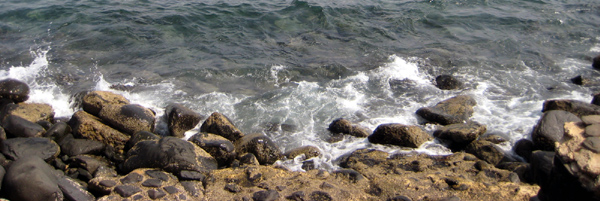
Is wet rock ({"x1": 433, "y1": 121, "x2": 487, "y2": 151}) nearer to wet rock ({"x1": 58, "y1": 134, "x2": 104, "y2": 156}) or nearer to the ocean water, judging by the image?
the ocean water

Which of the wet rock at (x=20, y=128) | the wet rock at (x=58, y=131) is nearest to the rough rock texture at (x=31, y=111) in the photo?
the wet rock at (x=20, y=128)

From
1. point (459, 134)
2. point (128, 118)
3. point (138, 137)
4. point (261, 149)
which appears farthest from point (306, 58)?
point (138, 137)

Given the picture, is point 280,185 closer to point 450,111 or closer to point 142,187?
point 142,187

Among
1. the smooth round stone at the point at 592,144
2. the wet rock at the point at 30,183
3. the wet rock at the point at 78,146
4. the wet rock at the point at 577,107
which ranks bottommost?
the wet rock at the point at 78,146

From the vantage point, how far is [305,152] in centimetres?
793

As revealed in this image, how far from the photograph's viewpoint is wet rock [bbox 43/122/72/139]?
7.92 m

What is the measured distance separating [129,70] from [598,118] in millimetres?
10515

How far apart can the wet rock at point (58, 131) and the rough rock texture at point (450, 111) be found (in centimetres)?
717

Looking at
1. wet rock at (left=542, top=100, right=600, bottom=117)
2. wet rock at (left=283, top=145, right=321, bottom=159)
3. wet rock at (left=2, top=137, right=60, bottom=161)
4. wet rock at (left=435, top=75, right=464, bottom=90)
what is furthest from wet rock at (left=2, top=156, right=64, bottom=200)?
wet rock at (left=542, top=100, right=600, bottom=117)

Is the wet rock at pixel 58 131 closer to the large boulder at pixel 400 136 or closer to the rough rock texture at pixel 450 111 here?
the large boulder at pixel 400 136

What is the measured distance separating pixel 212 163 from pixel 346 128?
9.58ft

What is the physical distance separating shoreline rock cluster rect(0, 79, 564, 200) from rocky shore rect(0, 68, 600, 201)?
0.02 meters

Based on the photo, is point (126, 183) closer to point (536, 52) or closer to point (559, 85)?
point (559, 85)

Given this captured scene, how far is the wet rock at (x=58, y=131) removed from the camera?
792cm
